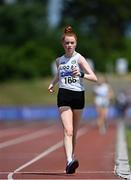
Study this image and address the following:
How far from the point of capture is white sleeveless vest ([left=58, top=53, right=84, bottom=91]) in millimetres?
12578

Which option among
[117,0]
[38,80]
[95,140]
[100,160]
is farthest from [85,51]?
[100,160]

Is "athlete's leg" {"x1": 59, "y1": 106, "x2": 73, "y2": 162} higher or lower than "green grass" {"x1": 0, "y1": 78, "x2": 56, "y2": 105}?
lower

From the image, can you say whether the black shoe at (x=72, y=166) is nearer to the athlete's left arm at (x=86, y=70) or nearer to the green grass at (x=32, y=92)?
the athlete's left arm at (x=86, y=70)

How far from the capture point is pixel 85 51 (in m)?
68.8

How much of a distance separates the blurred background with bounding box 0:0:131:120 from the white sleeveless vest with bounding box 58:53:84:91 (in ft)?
104

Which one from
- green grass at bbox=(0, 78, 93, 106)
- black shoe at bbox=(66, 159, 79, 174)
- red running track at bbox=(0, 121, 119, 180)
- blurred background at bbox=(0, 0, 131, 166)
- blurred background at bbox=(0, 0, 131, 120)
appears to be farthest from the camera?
green grass at bbox=(0, 78, 93, 106)

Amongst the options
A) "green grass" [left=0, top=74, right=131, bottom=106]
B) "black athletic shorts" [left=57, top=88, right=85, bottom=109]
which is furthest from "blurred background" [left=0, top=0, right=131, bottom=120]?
"black athletic shorts" [left=57, top=88, right=85, bottom=109]

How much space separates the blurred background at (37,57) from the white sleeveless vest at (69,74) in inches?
1246

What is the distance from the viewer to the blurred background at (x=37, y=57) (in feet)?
180

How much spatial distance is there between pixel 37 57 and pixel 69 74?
51.0 metres

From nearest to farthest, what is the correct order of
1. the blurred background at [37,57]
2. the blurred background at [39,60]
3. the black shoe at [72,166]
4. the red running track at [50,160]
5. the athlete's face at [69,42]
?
the black shoe at [72,166], the athlete's face at [69,42], the red running track at [50,160], the blurred background at [39,60], the blurred background at [37,57]

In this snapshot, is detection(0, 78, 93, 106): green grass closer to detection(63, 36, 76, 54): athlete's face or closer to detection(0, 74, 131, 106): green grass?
detection(0, 74, 131, 106): green grass

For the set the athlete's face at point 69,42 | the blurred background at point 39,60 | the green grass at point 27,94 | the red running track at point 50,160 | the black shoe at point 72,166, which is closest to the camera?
the black shoe at point 72,166

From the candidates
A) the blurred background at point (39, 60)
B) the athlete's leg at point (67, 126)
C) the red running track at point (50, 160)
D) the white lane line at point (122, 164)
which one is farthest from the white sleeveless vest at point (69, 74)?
the blurred background at point (39, 60)
